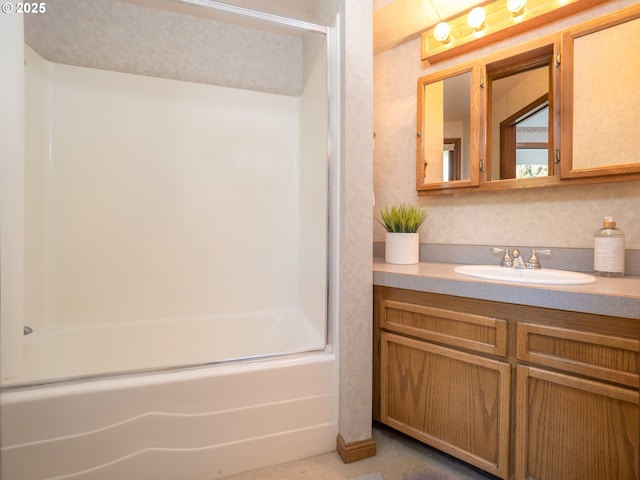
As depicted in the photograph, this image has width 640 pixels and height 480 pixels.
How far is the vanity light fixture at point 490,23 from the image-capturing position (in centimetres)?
151

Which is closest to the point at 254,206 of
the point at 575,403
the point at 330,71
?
the point at 330,71

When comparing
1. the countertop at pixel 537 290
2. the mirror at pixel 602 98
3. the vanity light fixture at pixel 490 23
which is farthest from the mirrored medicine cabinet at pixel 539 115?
the countertop at pixel 537 290

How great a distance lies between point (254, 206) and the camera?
7.61ft

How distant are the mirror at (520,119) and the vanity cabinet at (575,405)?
87cm

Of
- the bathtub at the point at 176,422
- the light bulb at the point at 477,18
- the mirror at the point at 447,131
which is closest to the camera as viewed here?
the bathtub at the point at 176,422

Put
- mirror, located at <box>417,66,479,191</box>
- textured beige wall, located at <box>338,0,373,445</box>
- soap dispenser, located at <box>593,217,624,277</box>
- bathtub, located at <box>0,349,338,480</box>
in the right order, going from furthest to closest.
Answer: mirror, located at <box>417,66,479,191</box> → textured beige wall, located at <box>338,0,373,445</box> → soap dispenser, located at <box>593,217,624,277</box> → bathtub, located at <box>0,349,338,480</box>

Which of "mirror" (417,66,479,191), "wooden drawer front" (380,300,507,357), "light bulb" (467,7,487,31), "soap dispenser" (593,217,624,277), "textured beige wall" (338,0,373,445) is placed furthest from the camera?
"mirror" (417,66,479,191)

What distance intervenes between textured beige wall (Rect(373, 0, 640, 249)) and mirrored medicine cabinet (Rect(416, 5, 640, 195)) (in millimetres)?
85

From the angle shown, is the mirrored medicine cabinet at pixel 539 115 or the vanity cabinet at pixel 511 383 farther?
the mirrored medicine cabinet at pixel 539 115

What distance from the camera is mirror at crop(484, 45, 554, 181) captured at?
155 centimetres

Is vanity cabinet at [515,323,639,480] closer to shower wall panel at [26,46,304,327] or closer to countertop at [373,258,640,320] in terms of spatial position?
countertop at [373,258,640,320]

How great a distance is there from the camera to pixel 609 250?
1.35 m

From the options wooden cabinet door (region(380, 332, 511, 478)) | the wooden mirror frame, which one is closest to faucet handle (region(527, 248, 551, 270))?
the wooden mirror frame

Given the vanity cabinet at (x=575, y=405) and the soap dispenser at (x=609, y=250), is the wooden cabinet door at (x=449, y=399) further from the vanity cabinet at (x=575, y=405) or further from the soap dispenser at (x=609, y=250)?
the soap dispenser at (x=609, y=250)
